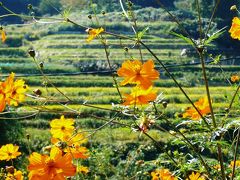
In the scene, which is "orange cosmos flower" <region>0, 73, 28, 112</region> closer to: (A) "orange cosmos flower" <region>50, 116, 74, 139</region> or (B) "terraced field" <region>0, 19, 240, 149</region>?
(A) "orange cosmos flower" <region>50, 116, 74, 139</region>

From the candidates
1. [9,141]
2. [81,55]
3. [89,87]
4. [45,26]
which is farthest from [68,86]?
[45,26]

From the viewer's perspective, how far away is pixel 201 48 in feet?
4.72

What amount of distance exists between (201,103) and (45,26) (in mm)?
35891

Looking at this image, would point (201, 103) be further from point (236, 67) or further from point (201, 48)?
point (236, 67)

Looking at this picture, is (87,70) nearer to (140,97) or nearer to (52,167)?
(140,97)

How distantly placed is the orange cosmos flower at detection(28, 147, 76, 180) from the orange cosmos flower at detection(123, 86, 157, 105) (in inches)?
9.1

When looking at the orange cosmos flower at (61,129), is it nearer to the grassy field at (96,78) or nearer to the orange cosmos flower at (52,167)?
the orange cosmos flower at (52,167)

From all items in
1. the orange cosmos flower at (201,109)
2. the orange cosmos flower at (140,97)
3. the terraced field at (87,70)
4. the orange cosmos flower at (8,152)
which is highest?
the orange cosmos flower at (140,97)

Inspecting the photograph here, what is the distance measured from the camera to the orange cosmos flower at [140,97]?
4.78ft

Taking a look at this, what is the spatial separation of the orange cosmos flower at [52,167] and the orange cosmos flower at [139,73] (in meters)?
0.26

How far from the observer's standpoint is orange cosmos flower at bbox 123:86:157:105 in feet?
4.78

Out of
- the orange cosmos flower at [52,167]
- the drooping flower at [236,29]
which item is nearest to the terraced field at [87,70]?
the drooping flower at [236,29]

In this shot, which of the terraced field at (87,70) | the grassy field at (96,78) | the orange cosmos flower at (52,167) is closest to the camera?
the orange cosmos flower at (52,167)

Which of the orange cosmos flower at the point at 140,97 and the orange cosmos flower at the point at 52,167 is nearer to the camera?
the orange cosmos flower at the point at 52,167
